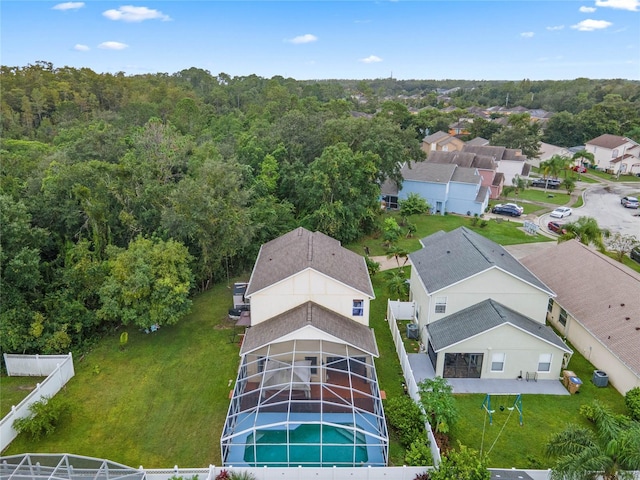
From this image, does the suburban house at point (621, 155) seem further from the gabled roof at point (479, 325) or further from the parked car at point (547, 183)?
the gabled roof at point (479, 325)

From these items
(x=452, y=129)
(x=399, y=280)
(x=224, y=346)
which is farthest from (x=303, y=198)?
(x=452, y=129)

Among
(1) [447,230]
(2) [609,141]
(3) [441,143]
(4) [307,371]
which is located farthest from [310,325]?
(2) [609,141]

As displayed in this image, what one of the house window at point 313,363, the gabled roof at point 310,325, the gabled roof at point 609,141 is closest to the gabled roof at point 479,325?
the gabled roof at point 310,325

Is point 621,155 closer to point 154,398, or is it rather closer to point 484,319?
point 484,319

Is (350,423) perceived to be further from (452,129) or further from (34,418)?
(452,129)

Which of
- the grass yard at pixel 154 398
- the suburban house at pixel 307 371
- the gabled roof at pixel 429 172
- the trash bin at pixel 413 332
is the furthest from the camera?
the gabled roof at pixel 429 172

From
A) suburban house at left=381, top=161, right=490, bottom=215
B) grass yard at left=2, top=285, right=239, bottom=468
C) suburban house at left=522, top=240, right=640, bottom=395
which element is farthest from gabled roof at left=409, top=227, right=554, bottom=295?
suburban house at left=381, top=161, right=490, bottom=215

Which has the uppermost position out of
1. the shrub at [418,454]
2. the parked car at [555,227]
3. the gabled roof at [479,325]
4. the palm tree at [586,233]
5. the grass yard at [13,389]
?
the palm tree at [586,233]
